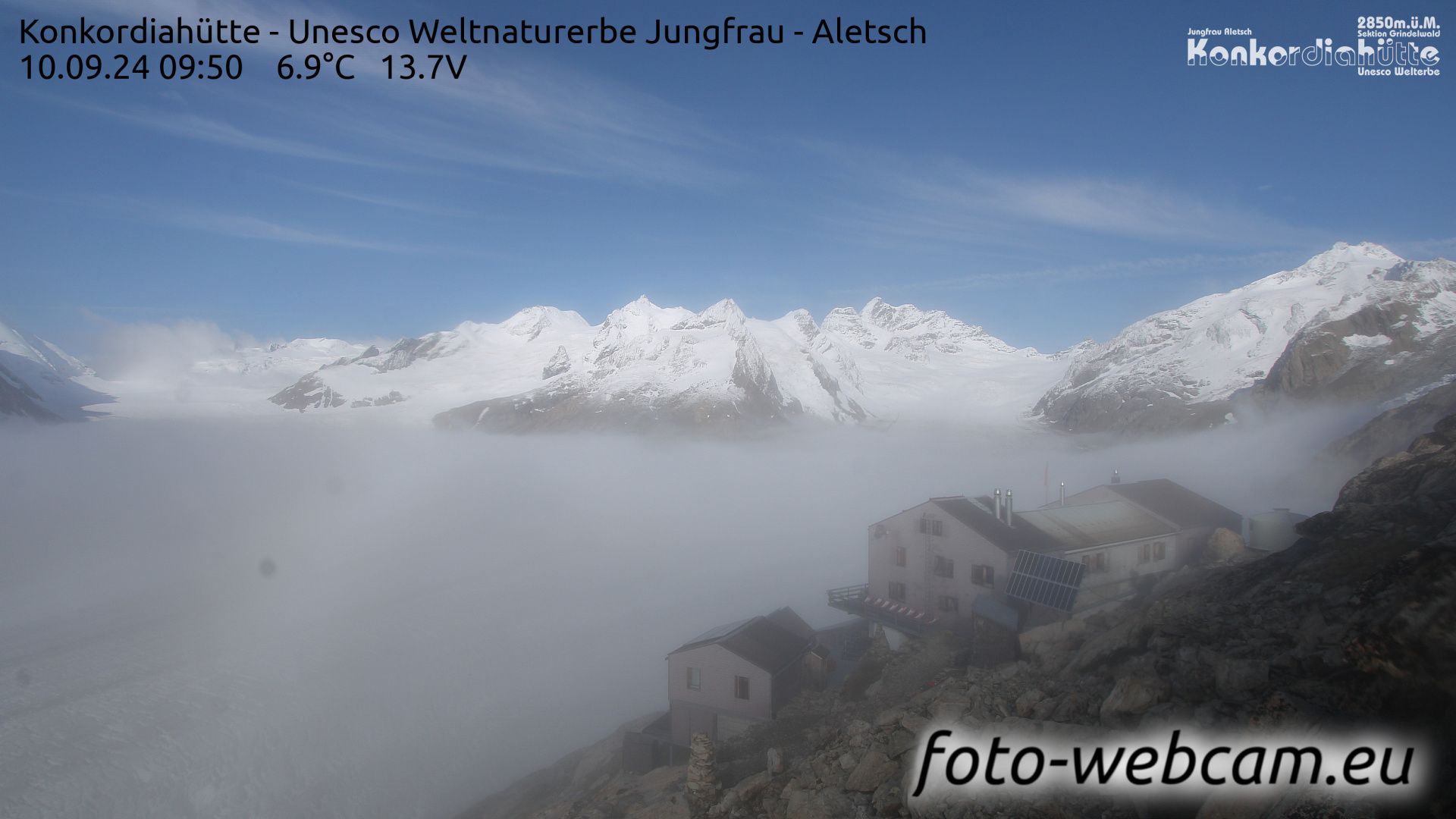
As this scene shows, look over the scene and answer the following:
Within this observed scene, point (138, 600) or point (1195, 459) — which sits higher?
point (1195, 459)

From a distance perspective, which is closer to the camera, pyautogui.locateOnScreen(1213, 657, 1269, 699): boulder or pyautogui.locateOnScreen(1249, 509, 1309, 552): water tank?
pyautogui.locateOnScreen(1213, 657, 1269, 699): boulder

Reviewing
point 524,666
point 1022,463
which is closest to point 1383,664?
point 524,666

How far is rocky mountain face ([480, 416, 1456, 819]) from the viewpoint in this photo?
742cm

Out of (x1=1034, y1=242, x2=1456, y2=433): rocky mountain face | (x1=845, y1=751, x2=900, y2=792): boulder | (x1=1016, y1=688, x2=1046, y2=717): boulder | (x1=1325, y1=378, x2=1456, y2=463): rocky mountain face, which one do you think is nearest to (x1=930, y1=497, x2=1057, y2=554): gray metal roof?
(x1=1016, y1=688, x2=1046, y2=717): boulder

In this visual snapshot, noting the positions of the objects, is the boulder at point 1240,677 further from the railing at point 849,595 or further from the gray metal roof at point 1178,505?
the gray metal roof at point 1178,505

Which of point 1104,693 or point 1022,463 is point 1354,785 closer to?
point 1104,693

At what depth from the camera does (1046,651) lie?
16234 millimetres

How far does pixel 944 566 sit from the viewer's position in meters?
29.8

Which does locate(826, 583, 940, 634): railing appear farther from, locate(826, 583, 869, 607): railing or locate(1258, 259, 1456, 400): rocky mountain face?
locate(1258, 259, 1456, 400): rocky mountain face

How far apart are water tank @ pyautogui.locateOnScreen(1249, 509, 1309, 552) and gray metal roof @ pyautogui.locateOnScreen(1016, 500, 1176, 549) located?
4055 mm

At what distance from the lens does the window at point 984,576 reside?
27781mm

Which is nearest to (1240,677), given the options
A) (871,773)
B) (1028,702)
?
(1028,702)

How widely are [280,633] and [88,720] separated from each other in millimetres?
22612

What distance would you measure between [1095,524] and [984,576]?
7526 millimetres
